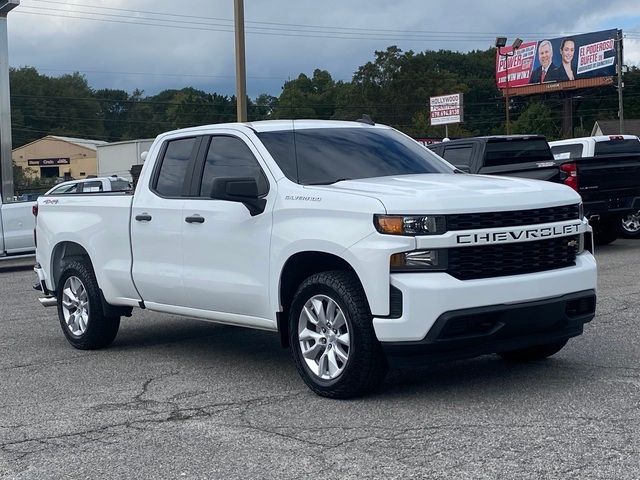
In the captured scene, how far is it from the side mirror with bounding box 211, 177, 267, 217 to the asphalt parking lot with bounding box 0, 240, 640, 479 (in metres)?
1.34

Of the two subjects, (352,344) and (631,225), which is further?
(631,225)

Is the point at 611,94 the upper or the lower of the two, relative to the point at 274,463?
upper

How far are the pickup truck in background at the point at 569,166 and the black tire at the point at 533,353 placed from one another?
26.4 ft

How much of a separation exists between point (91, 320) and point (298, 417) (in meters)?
3.51

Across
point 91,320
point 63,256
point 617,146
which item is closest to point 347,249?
point 91,320

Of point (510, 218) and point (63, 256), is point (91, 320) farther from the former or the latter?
point (510, 218)

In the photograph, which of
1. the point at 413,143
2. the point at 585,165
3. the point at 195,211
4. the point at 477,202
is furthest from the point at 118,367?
the point at 585,165

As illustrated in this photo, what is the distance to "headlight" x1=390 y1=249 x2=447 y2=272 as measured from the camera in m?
6.25

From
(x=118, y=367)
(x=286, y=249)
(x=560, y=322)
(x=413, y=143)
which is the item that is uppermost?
(x=413, y=143)

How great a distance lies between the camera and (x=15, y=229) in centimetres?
1933

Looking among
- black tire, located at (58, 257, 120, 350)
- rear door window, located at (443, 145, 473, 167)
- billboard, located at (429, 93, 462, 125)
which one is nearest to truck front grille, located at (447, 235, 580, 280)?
black tire, located at (58, 257, 120, 350)

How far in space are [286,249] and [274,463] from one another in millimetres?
1991

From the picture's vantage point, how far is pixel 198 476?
17.0 feet

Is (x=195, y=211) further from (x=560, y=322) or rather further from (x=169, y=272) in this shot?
(x=560, y=322)
